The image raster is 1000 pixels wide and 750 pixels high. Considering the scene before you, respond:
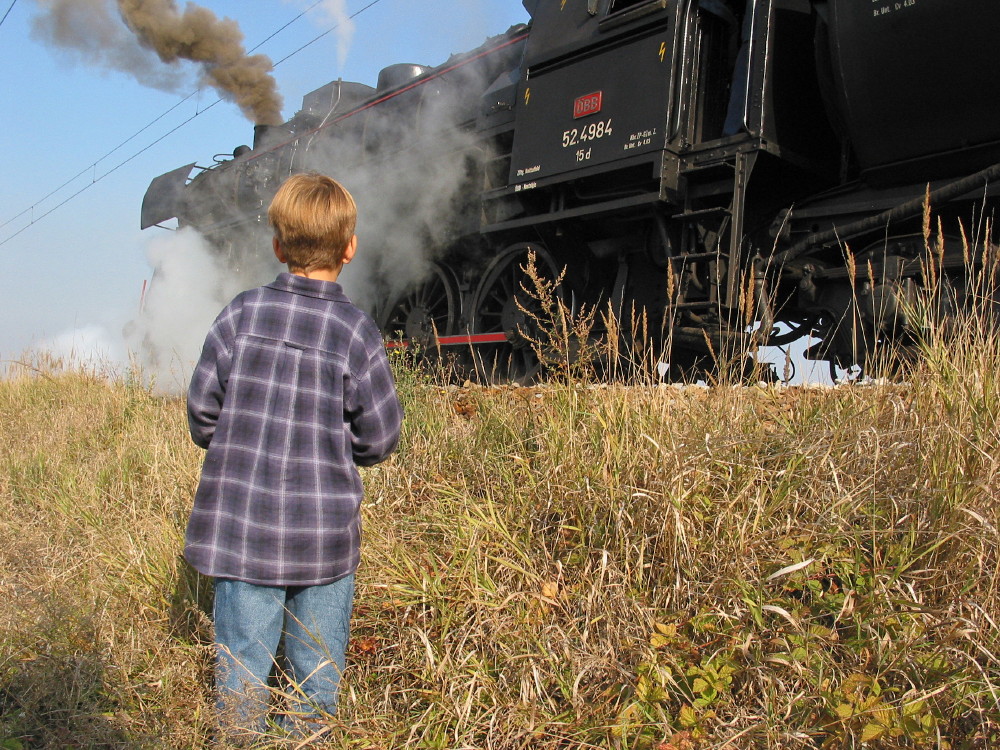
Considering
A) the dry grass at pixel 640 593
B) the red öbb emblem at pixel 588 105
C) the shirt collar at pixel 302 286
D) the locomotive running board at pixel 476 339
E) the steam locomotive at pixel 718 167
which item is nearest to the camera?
the dry grass at pixel 640 593

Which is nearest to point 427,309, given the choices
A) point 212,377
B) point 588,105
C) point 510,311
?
point 510,311

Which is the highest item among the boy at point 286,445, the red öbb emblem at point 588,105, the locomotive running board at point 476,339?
the red öbb emblem at point 588,105

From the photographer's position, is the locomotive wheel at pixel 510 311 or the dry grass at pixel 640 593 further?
the locomotive wheel at pixel 510 311

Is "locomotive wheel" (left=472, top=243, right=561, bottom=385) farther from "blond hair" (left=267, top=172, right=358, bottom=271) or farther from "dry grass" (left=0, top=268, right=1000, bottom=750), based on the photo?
"blond hair" (left=267, top=172, right=358, bottom=271)

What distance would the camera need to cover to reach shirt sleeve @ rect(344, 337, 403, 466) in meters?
2.17

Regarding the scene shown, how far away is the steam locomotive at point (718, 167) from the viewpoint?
4.25 metres

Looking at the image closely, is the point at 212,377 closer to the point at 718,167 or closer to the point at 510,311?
the point at 718,167

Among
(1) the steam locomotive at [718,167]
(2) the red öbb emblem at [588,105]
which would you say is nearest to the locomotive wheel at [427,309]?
(1) the steam locomotive at [718,167]

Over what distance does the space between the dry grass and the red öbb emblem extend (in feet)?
9.20

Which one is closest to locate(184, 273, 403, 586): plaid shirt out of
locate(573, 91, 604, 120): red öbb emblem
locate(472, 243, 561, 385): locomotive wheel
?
locate(573, 91, 604, 120): red öbb emblem

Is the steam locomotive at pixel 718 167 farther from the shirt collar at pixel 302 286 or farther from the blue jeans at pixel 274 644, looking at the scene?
the blue jeans at pixel 274 644

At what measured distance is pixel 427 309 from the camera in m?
8.77

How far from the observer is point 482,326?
24.9 ft

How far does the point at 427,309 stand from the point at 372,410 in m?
6.65
